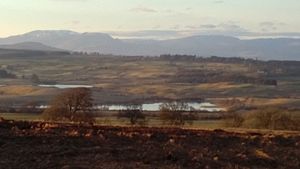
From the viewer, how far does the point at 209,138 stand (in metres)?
23.2

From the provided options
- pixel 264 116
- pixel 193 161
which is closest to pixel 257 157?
pixel 193 161

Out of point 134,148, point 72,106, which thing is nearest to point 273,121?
point 72,106

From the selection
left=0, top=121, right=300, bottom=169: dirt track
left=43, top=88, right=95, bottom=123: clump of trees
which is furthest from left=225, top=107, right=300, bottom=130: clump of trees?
left=0, top=121, right=300, bottom=169: dirt track

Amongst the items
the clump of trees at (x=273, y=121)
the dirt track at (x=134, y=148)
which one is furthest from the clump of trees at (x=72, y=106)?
the dirt track at (x=134, y=148)

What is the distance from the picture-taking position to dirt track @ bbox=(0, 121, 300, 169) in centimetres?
1881

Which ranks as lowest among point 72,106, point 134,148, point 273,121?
point 273,121

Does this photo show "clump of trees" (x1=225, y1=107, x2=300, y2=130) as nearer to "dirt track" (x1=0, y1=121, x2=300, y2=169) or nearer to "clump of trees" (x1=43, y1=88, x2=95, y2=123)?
"clump of trees" (x1=43, y1=88, x2=95, y2=123)

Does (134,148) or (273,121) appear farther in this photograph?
(273,121)

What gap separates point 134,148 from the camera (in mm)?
20766

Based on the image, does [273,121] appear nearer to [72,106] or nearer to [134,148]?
[72,106]

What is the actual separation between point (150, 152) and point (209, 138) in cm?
373

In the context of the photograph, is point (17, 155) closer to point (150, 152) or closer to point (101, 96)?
point (150, 152)

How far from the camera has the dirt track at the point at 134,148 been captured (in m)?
18.8

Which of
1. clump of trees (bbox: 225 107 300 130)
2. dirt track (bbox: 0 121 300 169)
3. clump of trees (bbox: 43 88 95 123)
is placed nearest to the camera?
dirt track (bbox: 0 121 300 169)
